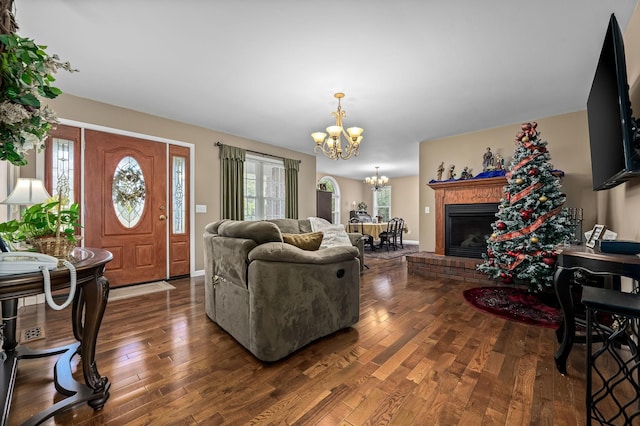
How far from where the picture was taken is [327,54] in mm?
2395

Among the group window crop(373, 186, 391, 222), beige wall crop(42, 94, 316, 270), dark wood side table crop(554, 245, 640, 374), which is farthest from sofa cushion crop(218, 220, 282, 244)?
window crop(373, 186, 391, 222)

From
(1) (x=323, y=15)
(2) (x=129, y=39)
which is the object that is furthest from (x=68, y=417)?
(1) (x=323, y=15)

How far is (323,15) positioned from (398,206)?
8742mm

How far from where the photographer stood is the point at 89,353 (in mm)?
1373

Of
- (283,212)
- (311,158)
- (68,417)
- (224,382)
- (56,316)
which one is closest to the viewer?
(68,417)

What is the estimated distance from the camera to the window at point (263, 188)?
17.1 feet

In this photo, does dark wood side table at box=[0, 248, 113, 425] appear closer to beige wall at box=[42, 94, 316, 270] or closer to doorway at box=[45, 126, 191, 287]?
doorway at box=[45, 126, 191, 287]

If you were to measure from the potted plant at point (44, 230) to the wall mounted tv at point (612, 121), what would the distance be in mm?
3040

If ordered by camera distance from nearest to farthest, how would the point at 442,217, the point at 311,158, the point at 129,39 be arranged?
1. the point at 129,39
2. the point at 442,217
3. the point at 311,158

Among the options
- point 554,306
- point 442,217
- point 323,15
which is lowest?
point 554,306

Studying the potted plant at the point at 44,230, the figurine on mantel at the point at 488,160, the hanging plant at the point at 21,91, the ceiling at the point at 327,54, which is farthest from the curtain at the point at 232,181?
the figurine on mantel at the point at 488,160

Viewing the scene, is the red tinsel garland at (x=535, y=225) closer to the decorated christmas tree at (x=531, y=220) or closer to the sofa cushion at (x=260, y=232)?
the decorated christmas tree at (x=531, y=220)

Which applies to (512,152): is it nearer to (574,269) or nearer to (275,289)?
(574,269)

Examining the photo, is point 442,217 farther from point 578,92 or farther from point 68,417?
point 68,417
